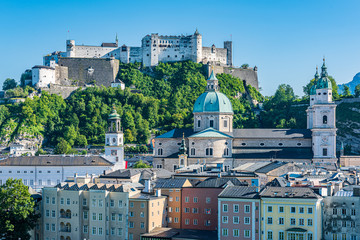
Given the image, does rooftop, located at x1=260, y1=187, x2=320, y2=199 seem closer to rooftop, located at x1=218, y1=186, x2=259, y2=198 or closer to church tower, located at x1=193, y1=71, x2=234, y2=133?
rooftop, located at x1=218, y1=186, x2=259, y2=198

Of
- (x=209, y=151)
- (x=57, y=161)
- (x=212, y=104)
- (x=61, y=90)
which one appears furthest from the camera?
(x=61, y=90)

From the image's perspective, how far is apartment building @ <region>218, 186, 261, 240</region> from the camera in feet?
148

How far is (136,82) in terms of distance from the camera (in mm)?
119625

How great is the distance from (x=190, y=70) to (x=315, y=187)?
75185 millimetres

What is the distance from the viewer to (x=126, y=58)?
124125 millimetres

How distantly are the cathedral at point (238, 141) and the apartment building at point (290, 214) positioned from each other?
28577 millimetres

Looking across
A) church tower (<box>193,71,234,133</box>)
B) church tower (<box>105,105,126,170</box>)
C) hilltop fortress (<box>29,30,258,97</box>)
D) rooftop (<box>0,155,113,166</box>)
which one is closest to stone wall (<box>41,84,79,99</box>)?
hilltop fortress (<box>29,30,258,97</box>)

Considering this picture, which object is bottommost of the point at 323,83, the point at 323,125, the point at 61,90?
the point at 323,125

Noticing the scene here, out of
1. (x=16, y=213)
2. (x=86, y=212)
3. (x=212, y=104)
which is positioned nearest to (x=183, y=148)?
(x=212, y=104)

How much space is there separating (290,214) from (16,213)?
19.8 m

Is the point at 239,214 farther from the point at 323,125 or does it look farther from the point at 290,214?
the point at 323,125

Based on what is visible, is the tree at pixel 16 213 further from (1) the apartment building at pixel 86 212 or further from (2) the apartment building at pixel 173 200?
(2) the apartment building at pixel 173 200

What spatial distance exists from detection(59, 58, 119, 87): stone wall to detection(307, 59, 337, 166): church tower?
1981 inches

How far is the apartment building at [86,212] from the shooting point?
161ft
